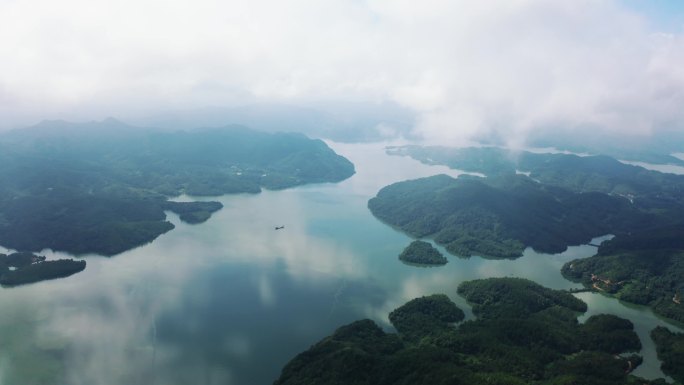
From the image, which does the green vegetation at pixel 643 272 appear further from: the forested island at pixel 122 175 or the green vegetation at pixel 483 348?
the forested island at pixel 122 175

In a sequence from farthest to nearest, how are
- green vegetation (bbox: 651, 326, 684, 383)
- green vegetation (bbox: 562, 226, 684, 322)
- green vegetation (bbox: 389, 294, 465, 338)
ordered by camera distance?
green vegetation (bbox: 562, 226, 684, 322), green vegetation (bbox: 389, 294, 465, 338), green vegetation (bbox: 651, 326, 684, 383)

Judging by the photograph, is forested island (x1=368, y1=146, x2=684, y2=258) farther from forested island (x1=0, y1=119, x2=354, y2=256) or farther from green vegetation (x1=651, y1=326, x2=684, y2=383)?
forested island (x1=0, y1=119, x2=354, y2=256)

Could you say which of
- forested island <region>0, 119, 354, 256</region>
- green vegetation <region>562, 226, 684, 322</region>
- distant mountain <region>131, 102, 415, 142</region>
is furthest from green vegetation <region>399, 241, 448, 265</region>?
distant mountain <region>131, 102, 415, 142</region>

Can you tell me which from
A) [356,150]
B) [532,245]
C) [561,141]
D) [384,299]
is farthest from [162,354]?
[561,141]

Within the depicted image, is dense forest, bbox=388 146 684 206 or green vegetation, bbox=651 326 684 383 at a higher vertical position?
dense forest, bbox=388 146 684 206

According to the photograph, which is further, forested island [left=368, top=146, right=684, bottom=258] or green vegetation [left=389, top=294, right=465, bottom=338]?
forested island [left=368, top=146, right=684, bottom=258]

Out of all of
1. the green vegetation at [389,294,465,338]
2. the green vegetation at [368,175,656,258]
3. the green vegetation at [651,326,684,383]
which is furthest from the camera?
the green vegetation at [368,175,656,258]
